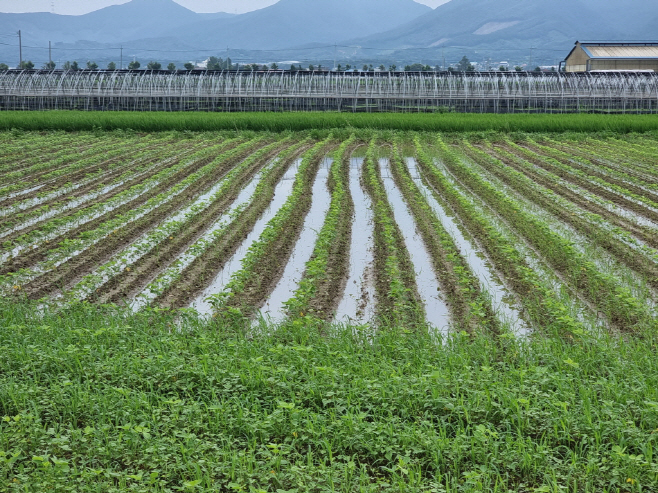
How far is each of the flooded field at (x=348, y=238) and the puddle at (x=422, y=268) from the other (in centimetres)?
3

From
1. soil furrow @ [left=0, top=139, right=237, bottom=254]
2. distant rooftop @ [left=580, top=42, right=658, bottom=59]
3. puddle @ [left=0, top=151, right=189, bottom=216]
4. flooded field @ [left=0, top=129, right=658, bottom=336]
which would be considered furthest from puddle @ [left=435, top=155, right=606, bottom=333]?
distant rooftop @ [left=580, top=42, right=658, bottom=59]

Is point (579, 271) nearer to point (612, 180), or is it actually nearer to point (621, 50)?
point (612, 180)

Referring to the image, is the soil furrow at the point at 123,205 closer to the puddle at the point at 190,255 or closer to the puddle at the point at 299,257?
the puddle at the point at 190,255

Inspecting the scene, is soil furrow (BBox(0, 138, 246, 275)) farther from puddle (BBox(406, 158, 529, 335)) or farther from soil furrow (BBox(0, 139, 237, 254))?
puddle (BBox(406, 158, 529, 335))

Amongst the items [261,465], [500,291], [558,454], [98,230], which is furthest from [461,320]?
[98,230]

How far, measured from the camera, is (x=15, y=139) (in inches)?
904

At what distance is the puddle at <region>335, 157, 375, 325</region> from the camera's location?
7.06 m

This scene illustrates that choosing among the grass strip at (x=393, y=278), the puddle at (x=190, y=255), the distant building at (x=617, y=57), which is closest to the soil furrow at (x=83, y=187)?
the puddle at (x=190, y=255)

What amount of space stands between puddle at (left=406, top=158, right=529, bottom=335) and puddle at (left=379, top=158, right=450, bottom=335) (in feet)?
1.69

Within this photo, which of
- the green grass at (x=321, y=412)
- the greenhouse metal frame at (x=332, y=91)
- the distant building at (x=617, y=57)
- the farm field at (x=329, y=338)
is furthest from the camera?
the distant building at (x=617, y=57)

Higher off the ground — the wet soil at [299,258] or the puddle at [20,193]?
the puddle at [20,193]

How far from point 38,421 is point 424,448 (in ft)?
8.76

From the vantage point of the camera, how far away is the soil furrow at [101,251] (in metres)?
7.80

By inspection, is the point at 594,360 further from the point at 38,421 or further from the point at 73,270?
the point at 73,270
